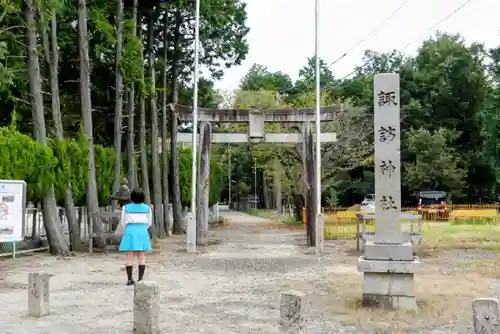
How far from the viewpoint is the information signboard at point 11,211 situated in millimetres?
Answer: 8234

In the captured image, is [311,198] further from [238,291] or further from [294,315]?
[294,315]

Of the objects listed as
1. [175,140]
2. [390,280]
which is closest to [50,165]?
[390,280]

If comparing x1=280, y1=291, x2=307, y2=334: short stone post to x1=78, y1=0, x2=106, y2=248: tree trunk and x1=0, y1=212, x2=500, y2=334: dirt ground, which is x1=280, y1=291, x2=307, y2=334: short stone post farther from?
x1=78, y1=0, x2=106, y2=248: tree trunk

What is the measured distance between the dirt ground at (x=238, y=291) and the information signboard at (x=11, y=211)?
1.06 metres

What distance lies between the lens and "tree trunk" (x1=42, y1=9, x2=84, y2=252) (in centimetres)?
1586

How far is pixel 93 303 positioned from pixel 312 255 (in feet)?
27.2

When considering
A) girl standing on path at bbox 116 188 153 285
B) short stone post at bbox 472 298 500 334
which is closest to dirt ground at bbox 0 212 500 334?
girl standing on path at bbox 116 188 153 285

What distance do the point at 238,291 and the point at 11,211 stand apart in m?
3.92

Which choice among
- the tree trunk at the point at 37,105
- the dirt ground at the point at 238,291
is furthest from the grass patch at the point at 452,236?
the tree trunk at the point at 37,105

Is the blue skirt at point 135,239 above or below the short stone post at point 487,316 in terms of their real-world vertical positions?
above

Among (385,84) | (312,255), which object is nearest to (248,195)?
(312,255)

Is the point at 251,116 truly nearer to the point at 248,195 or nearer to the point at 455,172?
the point at 455,172

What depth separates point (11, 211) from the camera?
27.4ft

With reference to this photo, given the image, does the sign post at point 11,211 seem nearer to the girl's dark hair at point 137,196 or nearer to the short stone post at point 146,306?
the girl's dark hair at point 137,196
